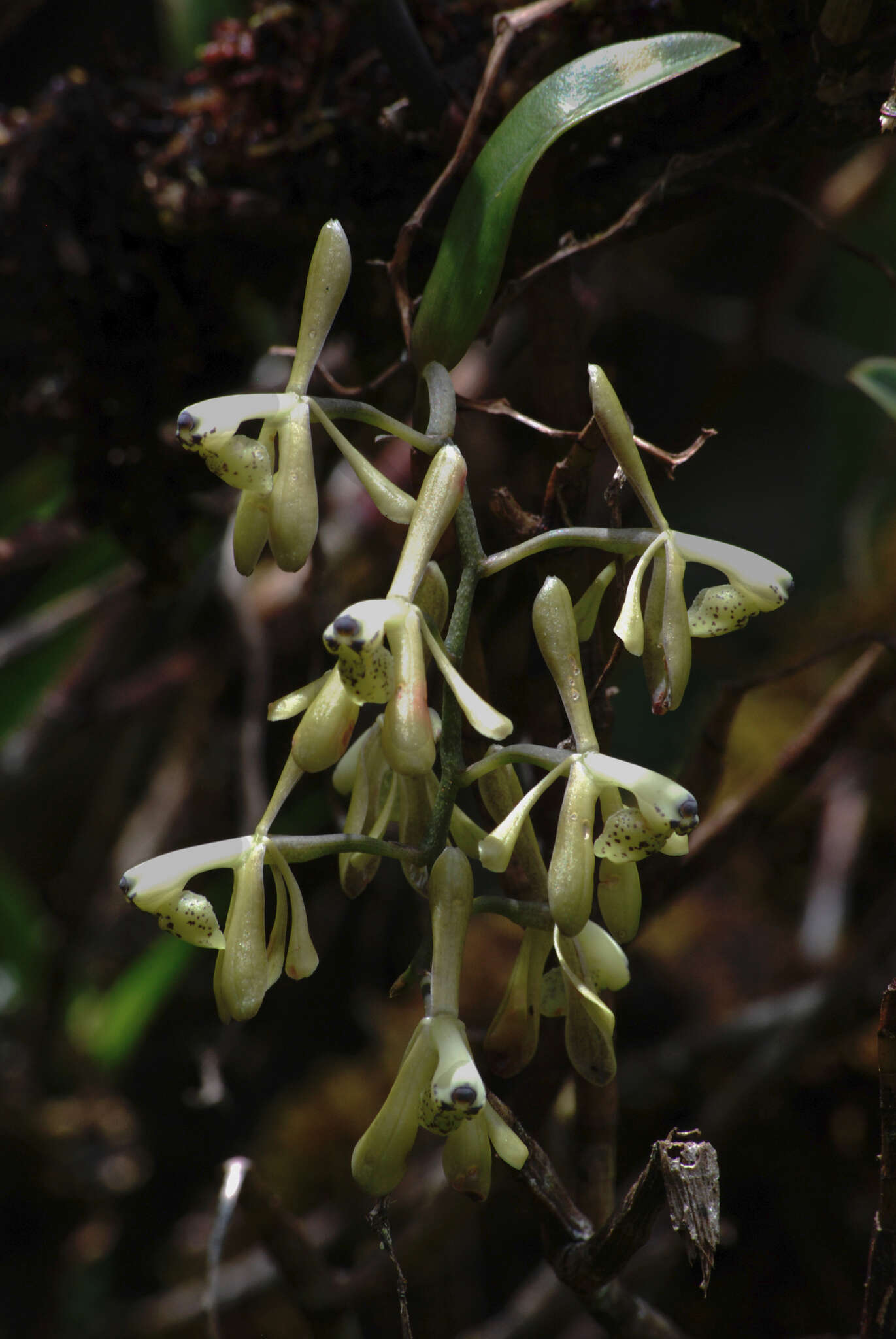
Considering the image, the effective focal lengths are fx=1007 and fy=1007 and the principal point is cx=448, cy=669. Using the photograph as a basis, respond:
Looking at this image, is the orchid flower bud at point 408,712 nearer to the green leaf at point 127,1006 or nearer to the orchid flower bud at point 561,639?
the orchid flower bud at point 561,639

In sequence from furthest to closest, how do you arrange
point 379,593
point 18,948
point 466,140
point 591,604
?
point 18,948 < point 379,593 < point 466,140 < point 591,604

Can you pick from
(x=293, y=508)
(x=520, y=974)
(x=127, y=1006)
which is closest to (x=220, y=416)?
(x=293, y=508)

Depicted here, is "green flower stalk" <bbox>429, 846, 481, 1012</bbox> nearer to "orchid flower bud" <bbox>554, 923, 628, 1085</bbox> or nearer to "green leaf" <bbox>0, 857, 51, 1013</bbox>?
"orchid flower bud" <bbox>554, 923, 628, 1085</bbox>

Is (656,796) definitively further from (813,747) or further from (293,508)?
(813,747)

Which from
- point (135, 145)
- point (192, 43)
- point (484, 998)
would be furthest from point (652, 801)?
point (192, 43)

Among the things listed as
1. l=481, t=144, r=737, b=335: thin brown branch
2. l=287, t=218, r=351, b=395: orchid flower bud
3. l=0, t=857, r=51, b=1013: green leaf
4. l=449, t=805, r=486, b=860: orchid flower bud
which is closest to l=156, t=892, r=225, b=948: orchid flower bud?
l=449, t=805, r=486, b=860: orchid flower bud

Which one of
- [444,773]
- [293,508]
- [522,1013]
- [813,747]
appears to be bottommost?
[813,747]
